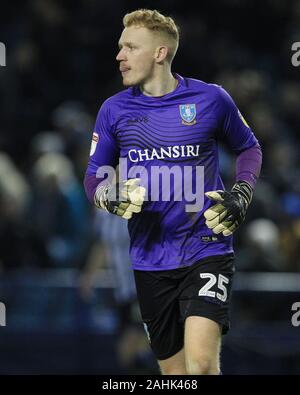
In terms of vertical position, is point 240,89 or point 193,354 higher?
point 240,89

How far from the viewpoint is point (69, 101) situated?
1252 centimetres

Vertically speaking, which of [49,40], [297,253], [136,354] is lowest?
[136,354]

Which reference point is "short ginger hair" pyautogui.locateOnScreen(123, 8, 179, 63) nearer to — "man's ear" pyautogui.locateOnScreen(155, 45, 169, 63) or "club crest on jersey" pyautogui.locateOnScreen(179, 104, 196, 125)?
"man's ear" pyautogui.locateOnScreen(155, 45, 169, 63)

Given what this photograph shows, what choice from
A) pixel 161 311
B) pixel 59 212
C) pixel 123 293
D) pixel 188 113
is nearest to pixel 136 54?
pixel 188 113

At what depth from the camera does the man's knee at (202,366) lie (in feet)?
19.9

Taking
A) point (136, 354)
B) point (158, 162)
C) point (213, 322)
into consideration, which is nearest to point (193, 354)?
point (213, 322)

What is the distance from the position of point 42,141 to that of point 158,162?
5331 mm

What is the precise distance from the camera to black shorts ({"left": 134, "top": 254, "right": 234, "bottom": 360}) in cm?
620

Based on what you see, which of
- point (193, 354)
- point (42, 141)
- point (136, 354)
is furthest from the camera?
point (42, 141)

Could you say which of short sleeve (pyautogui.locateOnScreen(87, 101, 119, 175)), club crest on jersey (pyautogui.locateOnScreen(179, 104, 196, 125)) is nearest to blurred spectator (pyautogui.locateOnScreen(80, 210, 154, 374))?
short sleeve (pyautogui.locateOnScreen(87, 101, 119, 175))

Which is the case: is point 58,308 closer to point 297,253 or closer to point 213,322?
point 297,253

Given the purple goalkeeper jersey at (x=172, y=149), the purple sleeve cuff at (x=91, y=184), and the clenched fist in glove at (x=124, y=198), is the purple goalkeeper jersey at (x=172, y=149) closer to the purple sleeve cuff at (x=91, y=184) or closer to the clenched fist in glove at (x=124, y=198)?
the purple sleeve cuff at (x=91, y=184)

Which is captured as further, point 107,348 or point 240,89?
point 240,89

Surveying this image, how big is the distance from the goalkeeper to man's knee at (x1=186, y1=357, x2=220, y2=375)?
38 mm
